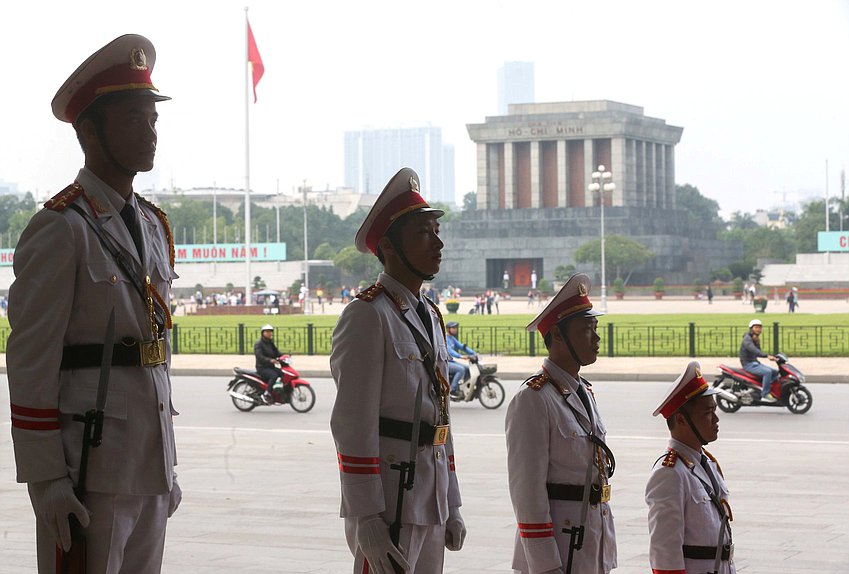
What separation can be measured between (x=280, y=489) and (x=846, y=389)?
10480 mm

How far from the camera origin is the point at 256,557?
6242 millimetres

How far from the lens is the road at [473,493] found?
6262 millimetres

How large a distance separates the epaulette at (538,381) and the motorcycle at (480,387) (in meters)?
11.1

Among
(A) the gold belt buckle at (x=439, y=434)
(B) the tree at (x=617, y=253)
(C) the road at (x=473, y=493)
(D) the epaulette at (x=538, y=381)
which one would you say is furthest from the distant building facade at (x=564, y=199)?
(A) the gold belt buckle at (x=439, y=434)

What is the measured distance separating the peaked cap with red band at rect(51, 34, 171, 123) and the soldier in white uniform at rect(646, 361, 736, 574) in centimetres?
173

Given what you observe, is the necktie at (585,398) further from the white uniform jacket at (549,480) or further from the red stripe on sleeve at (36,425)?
the red stripe on sleeve at (36,425)

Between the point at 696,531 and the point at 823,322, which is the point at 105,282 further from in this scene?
the point at 823,322

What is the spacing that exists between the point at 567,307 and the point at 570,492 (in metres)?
0.57

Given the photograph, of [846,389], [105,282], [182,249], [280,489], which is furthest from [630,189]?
[105,282]

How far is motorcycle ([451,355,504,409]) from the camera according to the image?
14773mm

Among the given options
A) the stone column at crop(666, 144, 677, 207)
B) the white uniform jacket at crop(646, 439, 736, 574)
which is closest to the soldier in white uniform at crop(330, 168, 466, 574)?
the white uniform jacket at crop(646, 439, 736, 574)

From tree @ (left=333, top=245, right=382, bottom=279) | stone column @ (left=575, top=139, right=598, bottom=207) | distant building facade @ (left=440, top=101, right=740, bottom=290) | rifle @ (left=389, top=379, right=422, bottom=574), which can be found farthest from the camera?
stone column @ (left=575, top=139, right=598, bottom=207)

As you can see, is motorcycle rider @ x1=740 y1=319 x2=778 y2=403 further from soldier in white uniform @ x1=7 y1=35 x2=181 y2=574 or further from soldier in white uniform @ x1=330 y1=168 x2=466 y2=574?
soldier in white uniform @ x1=7 y1=35 x2=181 y2=574

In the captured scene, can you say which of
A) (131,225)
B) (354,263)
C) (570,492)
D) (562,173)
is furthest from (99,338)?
(562,173)
